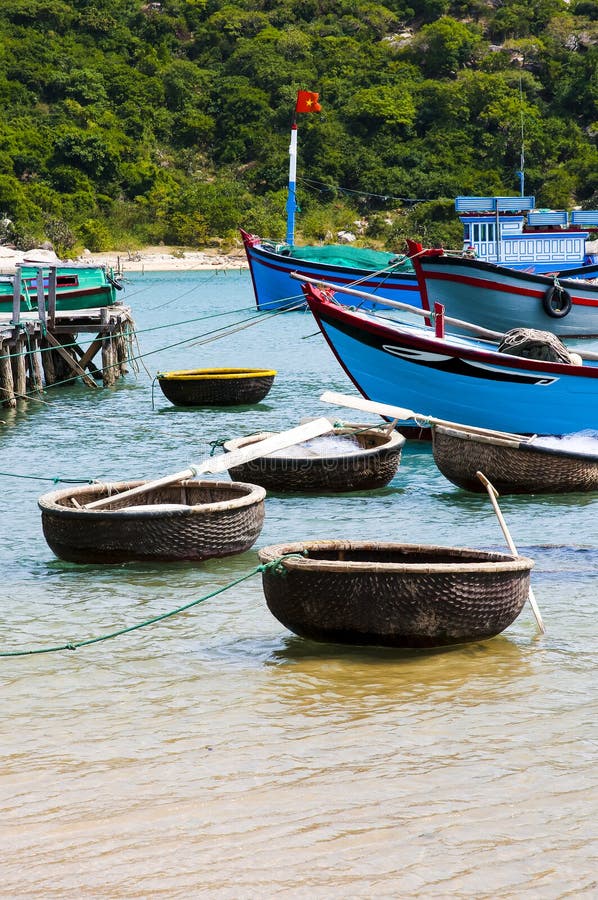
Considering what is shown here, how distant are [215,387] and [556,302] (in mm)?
10567

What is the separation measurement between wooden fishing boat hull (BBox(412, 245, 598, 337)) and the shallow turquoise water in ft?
45.0

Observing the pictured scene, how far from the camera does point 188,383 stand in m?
20.2

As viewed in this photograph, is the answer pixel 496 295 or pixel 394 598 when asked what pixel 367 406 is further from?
pixel 496 295

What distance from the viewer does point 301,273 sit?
38344 mm

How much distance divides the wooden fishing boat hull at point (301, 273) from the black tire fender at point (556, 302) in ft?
32.7

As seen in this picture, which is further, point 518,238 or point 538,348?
point 518,238

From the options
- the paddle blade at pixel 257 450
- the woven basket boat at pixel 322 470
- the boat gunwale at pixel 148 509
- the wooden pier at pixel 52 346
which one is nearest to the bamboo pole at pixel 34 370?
the wooden pier at pixel 52 346

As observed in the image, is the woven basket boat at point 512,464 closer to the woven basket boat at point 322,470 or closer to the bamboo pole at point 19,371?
the woven basket boat at point 322,470

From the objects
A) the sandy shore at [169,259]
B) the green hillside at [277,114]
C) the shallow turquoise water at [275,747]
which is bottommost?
the shallow turquoise water at [275,747]

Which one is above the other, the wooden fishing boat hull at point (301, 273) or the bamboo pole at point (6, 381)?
the wooden fishing boat hull at point (301, 273)

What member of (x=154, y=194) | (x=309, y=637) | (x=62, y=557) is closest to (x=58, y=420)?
(x=62, y=557)

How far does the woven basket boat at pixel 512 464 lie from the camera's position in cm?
1230

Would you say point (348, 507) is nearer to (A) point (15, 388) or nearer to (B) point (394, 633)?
(B) point (394, 633)

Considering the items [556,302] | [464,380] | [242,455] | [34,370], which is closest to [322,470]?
[464,380]
